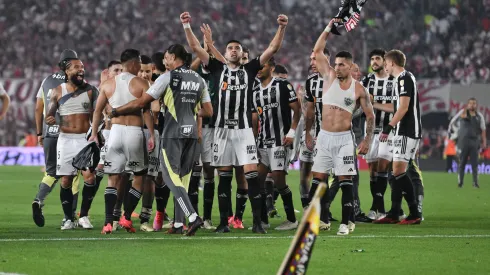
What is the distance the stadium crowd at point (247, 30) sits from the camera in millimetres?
36844

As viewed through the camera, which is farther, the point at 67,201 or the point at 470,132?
the point at 470,132

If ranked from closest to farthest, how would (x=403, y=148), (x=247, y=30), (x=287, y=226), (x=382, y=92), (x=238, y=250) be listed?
(x=238, y=250), (x=287, y=226), (x=403, y=148), (x=382, y=92), (x=247, y=30)

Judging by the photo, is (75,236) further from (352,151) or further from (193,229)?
(352,151)

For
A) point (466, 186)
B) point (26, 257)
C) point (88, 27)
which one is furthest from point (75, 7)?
point (26, 257)

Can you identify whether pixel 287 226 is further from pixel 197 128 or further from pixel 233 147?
pixel 197 128

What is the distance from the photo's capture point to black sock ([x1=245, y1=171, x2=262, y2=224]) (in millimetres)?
11602

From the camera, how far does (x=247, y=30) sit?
128ft

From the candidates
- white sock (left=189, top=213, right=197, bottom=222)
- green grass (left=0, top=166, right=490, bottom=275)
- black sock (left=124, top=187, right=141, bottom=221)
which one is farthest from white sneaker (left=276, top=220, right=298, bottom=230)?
white sock (left=189, top=213, right=197, bottom=222)

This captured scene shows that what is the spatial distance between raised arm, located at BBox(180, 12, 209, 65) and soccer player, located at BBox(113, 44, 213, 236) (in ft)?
0.45

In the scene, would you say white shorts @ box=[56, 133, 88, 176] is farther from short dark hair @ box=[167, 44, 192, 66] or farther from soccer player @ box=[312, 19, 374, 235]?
soccer player @ box=[312, 19, 374, 235]

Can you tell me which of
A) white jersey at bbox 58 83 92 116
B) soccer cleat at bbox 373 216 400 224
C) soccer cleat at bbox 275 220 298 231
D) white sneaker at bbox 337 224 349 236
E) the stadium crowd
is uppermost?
the stadium crowd

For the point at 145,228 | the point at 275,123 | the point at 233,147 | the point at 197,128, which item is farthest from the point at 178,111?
the point at 275,123

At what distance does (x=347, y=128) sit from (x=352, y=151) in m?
0.29

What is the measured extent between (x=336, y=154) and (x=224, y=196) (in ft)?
4.76
